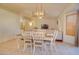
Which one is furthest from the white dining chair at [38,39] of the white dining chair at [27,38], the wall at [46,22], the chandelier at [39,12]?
the chandelier at [39,12]

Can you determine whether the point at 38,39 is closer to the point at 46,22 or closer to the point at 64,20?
the point at 46,22

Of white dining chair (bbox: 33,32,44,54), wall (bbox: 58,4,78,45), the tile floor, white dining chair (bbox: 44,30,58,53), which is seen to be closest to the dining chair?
the tile floor

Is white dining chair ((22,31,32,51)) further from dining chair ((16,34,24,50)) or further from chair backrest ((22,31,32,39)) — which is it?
dining chair ((16,34,24,50))

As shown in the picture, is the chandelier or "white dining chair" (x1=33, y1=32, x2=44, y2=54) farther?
"white dining chair" (x1=33, y1=32, x2=44, y2=54)

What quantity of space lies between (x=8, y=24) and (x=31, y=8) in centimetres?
72

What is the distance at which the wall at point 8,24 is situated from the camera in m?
3.63

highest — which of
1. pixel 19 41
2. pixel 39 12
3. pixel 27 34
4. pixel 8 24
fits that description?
pixel 39 12

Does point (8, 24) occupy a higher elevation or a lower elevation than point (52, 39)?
higher

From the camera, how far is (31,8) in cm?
359

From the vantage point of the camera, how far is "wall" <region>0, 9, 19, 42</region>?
11.9ft

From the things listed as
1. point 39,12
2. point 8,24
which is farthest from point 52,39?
point 8,24

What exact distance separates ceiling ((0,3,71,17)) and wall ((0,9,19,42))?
0.13m
